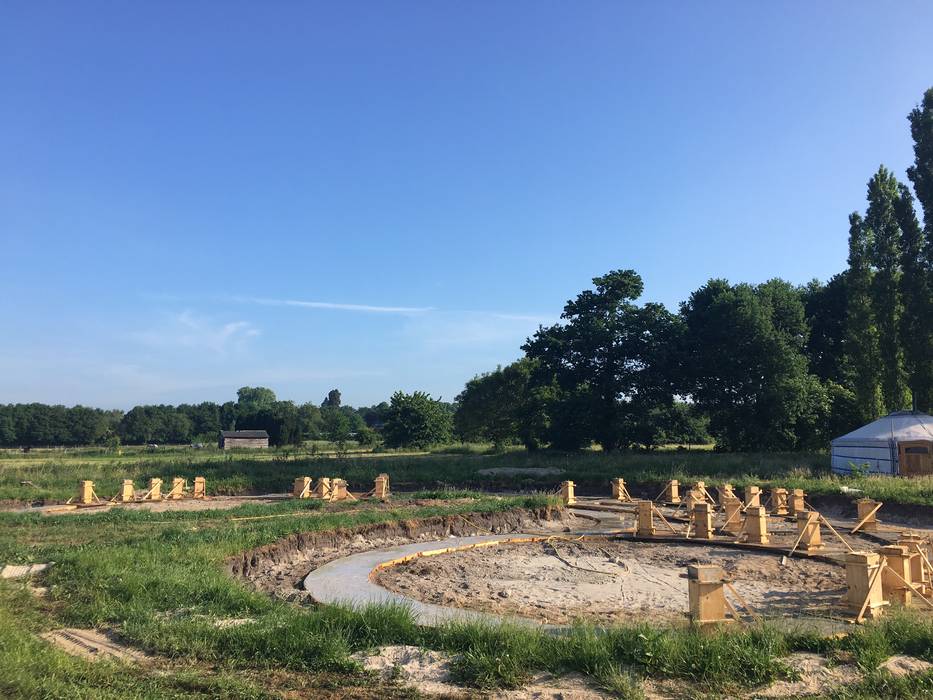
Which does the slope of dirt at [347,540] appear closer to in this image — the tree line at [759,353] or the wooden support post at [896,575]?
the wooden support post at [896,575]

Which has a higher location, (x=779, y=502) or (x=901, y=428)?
(x=901, y=428)

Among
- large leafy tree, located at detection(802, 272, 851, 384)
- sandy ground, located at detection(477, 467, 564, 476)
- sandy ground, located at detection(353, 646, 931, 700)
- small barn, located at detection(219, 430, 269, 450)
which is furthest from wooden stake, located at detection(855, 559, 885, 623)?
small barn, located at detection(219, 430, 269, 450)

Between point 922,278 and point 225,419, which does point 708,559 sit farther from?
point 225,419

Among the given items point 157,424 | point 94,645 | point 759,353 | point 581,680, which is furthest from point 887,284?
point 157,424

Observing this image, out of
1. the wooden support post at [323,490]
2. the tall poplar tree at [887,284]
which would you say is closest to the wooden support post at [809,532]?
the wooden support post at [323,490]

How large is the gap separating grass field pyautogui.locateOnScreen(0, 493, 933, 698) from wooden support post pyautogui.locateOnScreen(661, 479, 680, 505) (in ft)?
58.6

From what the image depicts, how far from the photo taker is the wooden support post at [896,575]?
9656mm

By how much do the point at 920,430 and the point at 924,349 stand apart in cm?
774

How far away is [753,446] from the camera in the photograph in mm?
42125

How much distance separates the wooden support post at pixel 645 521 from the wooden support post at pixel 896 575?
7.57 meters

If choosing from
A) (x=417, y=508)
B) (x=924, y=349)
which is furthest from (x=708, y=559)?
(x=924, y=349)

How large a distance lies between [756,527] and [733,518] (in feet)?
7.11

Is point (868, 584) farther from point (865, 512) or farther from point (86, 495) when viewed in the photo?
point (86, 495)

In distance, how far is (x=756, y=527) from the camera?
1622 centimetres
